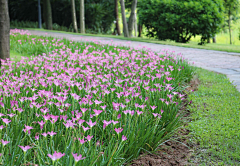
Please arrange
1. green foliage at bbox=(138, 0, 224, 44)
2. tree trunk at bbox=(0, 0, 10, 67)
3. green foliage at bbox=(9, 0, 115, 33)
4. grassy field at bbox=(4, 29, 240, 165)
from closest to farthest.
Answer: grassy field at bbox=(4, 29, 240, 165) → tree trunk at bbox=(0, 0, 10, 67) → green foliage at bbox=(138, 0, 224, 44) → green foliage at bbox=(9, 0, 115, 33)

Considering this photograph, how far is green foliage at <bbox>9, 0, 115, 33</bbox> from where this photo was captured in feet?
78.4

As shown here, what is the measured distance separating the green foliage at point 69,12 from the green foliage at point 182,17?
32.9ft

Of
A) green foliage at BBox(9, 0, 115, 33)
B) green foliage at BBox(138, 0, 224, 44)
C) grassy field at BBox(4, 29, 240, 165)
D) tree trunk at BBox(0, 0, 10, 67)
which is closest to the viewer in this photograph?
grassy field at BBox(4, 29, 240, 165)

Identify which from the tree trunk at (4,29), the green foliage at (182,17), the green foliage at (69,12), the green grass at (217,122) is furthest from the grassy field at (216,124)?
the green foliage at (69,12)

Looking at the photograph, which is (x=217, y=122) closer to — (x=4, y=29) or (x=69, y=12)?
(x=4, y=29)

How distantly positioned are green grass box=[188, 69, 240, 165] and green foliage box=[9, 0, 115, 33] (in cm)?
2091

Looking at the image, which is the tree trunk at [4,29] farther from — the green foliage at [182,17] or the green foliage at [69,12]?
the green foliage at [69,12]

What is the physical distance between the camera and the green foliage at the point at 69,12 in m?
23.9

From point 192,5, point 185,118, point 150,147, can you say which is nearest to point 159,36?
point 192,5

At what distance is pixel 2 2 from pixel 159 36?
1084 centimetres

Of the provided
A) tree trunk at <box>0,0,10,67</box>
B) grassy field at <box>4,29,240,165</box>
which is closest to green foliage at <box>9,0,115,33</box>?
tree trunk at <box>0,0,10,67</box>

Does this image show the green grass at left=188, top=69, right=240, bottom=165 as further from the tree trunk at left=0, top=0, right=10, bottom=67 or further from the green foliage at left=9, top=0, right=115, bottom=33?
the green foliage at left=9, top=0, right=115, bottom=33

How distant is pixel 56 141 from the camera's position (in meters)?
2.00

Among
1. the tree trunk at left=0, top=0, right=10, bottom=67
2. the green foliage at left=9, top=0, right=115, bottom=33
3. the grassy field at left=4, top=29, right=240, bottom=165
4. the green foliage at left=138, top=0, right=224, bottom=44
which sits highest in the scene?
the green foliage at left=9, top=0, right=115, bottom=33
